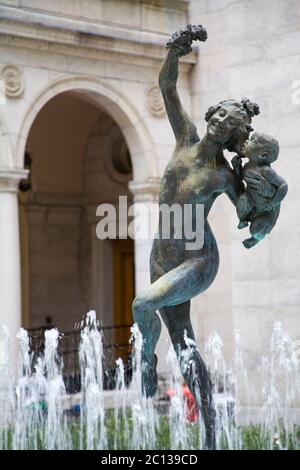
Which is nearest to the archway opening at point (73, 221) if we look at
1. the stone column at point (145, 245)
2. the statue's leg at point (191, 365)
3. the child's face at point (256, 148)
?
the stone column at point (145, 245)

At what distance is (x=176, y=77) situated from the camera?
850 centimetres

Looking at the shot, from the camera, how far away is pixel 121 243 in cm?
2022

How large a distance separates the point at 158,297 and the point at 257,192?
942 millimetres

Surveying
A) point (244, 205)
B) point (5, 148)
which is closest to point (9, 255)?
point (5, 148)

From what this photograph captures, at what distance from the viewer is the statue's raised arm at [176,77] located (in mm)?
8391

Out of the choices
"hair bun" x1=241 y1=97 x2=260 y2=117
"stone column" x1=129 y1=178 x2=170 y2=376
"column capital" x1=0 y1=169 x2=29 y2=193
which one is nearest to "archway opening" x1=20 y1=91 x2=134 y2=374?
"stone column" x1=129 y1=178 x2=170 y2=376

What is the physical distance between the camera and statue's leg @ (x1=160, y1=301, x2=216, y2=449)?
855 cm

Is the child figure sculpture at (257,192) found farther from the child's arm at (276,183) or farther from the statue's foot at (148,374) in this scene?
the statue's foot at (148,374)

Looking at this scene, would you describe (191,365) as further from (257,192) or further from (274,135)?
(274,135)

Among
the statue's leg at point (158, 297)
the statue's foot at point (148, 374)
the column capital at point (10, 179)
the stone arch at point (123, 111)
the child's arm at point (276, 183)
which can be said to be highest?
the stone arch at point (123, 111)

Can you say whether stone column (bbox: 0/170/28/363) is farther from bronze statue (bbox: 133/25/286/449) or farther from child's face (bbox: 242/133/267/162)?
child's face (bbox: 242/133/267/162)
